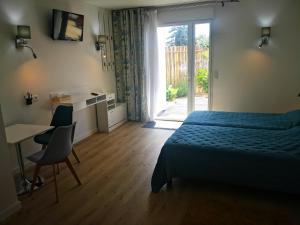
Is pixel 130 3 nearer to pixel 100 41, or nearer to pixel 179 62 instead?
pixel 100 41

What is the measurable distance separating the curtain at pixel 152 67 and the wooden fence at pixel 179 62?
31cm

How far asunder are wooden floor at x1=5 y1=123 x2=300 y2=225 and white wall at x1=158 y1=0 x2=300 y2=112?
2789mm

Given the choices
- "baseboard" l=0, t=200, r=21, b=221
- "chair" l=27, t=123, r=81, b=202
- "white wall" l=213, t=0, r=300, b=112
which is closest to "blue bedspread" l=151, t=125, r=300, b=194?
"chair" l=27, t=123, r=81, b=202

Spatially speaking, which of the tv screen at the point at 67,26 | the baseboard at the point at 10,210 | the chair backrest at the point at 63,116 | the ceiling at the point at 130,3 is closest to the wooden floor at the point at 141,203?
the baseboard at the point at 10,210

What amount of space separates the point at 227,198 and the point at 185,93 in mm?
3366

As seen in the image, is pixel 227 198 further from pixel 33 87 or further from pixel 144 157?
pixel 33 87

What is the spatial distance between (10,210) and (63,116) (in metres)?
1.43

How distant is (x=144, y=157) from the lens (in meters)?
3.81

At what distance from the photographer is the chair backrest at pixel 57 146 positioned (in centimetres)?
262

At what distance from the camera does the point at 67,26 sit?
405cm

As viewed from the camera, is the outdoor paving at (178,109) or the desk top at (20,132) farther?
the outdoor paving at (178,109)

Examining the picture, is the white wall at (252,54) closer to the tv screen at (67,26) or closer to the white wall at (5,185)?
the tv screen at (67,26)

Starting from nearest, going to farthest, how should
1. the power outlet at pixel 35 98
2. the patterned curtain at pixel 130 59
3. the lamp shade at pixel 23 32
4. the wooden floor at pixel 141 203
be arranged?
the wooden floor at pixel 141 203 → the lamp shade at pixel 23 32 → the power outlet at pixel 35 98 → the patterned curtain at pixel 130 59

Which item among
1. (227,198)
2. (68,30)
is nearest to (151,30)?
(68,30)
